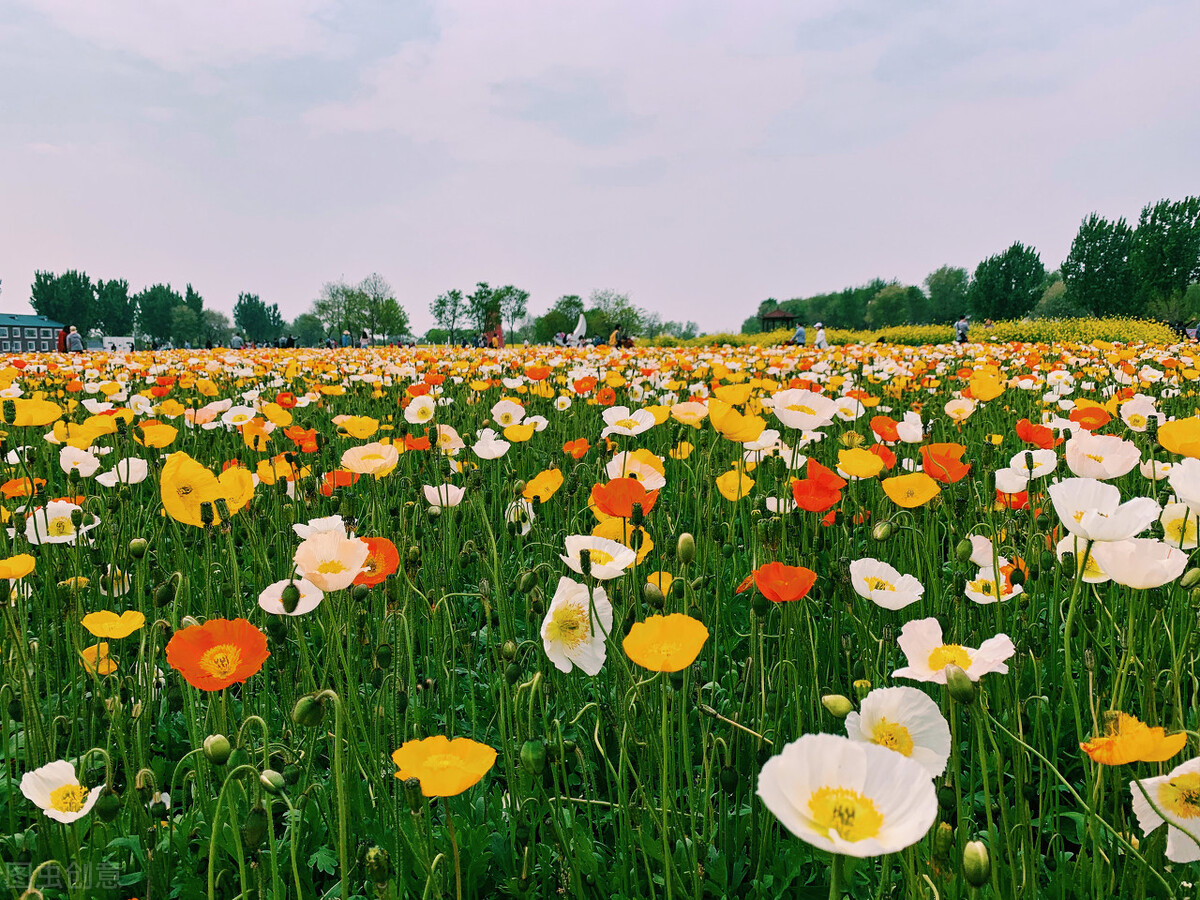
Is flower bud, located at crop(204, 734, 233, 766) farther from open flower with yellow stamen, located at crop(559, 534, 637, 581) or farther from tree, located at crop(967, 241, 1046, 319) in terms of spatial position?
tree, located at crop(967, 241, 1046, 319)

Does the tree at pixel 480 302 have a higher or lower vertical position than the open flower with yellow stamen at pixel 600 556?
higher

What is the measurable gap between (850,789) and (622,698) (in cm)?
80

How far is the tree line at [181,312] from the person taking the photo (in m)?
60.5

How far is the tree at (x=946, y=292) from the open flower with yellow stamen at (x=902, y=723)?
3333 inches

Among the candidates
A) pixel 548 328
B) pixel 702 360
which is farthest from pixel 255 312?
pixel 702 360

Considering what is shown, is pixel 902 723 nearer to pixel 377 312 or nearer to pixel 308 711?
pixel 308 711

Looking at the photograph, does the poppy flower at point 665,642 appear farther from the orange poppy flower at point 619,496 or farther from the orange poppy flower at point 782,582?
the orange poppy flower at point 619,496

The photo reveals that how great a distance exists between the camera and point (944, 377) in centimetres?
542

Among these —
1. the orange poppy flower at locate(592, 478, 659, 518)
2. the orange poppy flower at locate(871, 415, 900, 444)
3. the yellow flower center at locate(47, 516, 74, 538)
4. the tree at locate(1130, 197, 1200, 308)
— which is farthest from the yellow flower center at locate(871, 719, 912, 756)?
the tree at locate(1130, 197, 1200, 308)

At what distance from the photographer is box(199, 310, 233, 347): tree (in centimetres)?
8947

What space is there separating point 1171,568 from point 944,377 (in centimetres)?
479

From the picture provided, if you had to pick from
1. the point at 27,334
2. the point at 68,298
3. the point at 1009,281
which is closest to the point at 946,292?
the point at 1009,281

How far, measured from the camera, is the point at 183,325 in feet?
279

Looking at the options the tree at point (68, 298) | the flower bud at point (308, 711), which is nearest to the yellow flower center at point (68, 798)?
the flower bud at point (308, 711)
